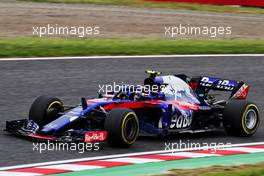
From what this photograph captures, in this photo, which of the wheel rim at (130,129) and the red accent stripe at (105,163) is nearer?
the red accent stripe at (105,163)

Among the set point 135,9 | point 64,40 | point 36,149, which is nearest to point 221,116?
point 36,149

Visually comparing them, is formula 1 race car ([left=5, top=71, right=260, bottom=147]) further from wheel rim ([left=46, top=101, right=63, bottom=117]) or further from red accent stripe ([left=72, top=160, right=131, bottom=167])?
red accent stripe ([left=72, top=160, right=131, bottom=167])

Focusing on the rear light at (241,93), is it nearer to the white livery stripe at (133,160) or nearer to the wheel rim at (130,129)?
the wheel rim at (130,129)

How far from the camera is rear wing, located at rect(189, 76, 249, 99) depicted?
12688 mm

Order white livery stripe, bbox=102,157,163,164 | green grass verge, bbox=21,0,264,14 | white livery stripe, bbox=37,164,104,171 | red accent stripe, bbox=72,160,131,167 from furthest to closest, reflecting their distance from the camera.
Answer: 1. green grass verge, bbox=21,0,264,14
2. white livery stripe, bbox=102,157,163,164
3. red accent stripe, bbox=72,160,131,167
4. white livery stripe, bbox=37,164,104,171

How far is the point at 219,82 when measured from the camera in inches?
502

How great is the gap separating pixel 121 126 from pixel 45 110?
1.44 metres

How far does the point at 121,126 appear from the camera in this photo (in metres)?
10.4

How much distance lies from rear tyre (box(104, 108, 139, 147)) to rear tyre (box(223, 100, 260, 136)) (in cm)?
181

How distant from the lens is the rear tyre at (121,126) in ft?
34.3

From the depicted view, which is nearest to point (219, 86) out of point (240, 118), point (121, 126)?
point (240, 118)

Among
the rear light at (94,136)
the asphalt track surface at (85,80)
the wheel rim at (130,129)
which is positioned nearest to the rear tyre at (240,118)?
the asphalt track surface at (85,80)

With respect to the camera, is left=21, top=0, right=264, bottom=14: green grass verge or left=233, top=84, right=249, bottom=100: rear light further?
left=21, top=0, right=264, bottom=14: green grass verge

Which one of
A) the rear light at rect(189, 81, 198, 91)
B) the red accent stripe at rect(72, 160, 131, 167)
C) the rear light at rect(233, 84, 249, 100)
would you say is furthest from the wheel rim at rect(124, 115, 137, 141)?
the rear light at rect(233, 84, 249, 100)
